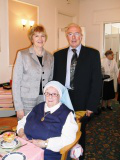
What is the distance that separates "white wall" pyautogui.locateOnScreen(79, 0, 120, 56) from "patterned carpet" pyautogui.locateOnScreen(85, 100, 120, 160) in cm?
292

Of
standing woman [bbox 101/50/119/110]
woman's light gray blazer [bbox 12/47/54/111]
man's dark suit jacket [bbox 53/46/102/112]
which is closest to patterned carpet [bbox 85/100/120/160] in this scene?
standing woman [bbox 101/50/119/110]

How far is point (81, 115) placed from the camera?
74.8 inches

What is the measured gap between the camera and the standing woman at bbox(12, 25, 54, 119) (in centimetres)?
191

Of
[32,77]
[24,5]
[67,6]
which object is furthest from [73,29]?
[67,6]

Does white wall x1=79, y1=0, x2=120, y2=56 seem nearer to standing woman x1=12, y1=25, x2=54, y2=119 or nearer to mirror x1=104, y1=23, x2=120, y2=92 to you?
mirror x1=104, y1=23, x2=120, y2=92

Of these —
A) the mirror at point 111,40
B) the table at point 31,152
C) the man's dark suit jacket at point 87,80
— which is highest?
the mirror at point 111,40

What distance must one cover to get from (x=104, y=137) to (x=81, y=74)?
1.66 metres

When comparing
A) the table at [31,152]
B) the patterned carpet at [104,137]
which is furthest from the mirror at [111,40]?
the table at [31,152]

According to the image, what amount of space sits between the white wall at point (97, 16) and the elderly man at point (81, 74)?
4.47 m

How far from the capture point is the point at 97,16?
629 cm

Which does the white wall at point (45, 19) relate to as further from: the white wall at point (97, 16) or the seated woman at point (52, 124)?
the seated woman at point (52, 124)

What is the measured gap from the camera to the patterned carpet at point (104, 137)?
2641 mm

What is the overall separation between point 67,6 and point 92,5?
975mm

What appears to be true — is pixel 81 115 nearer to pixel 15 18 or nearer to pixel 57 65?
pixel 57 65
